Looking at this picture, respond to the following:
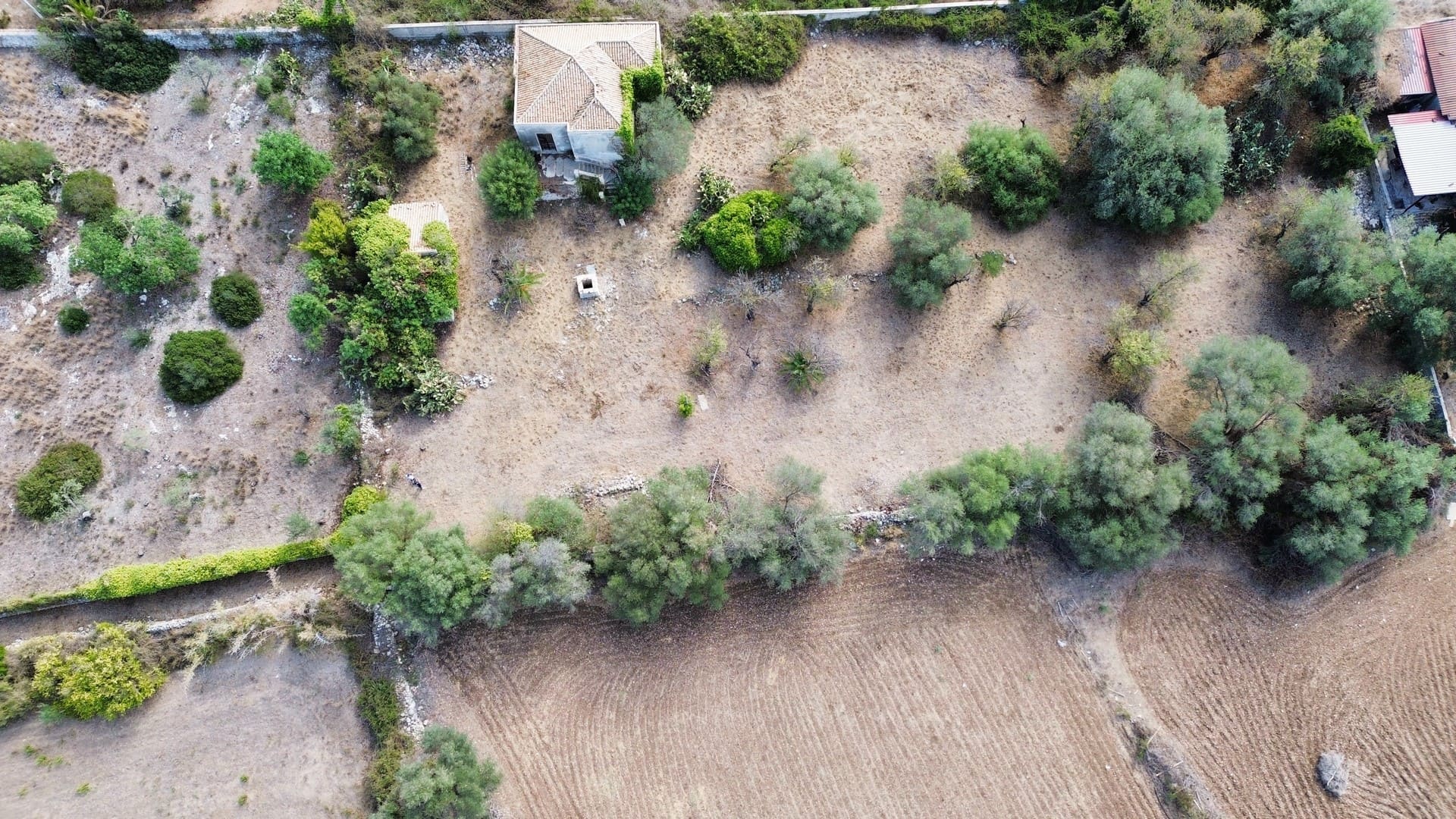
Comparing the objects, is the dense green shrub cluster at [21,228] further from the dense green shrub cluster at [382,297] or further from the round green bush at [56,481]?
the dense green shrub cluster at [382,297]

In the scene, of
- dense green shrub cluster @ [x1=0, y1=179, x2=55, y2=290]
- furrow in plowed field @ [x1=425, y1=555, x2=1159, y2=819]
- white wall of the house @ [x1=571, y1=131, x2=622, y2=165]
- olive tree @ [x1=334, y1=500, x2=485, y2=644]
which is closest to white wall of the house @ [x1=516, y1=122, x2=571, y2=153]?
white wall of the house @ [x1=571, y1=131, x2=622, y2=165]

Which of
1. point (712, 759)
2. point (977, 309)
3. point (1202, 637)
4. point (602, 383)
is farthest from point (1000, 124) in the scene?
point (712, 759)

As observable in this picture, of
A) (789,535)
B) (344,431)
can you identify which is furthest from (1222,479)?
(344,431)

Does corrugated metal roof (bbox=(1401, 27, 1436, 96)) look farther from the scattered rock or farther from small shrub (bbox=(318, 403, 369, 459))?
small shrub (bbox=(318, 403, 369, 459))

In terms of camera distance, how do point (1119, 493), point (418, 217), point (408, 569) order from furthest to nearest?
point (418, 217)
point (1119, 493)
point (408, 569)

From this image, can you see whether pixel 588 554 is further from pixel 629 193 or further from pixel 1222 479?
pixel 1222 479

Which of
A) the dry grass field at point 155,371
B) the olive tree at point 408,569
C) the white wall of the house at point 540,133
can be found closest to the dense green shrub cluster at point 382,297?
the dry grass field at point 155,371

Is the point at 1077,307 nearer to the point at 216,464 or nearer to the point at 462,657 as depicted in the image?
the point at 462,657
